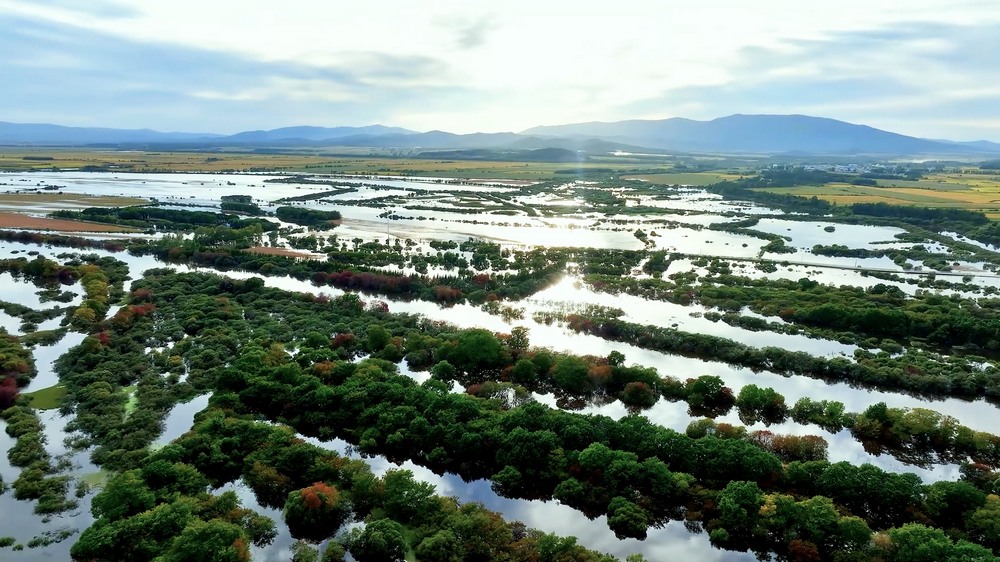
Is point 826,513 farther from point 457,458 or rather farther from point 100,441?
point 100,441

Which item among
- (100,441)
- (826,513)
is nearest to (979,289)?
(826,513)

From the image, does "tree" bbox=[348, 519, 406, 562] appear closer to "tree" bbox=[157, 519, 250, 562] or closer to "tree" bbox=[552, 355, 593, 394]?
"tree" bbox=[157, 519, 250, 562]

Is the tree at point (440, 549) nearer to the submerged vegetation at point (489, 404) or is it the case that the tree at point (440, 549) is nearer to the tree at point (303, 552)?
the submerged vegetation at point (489, 404)

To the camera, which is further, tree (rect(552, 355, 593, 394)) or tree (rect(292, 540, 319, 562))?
tree (rect(552, 355, 593, 394))

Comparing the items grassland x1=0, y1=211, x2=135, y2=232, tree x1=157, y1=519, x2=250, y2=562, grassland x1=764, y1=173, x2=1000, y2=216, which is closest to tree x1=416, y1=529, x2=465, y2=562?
tree x1=157, y1=519, x2=250, y2=562

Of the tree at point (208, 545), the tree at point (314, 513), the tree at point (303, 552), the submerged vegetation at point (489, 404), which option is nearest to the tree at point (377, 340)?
the submerged vegetation at point (489, 404)
